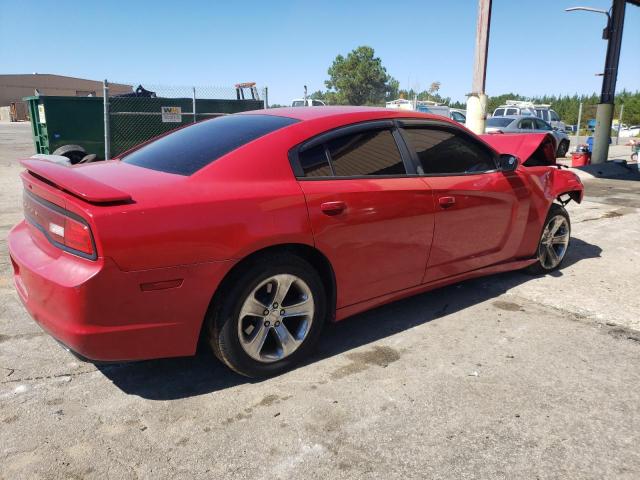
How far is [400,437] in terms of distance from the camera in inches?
97.4

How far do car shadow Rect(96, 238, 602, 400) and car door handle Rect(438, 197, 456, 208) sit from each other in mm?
878

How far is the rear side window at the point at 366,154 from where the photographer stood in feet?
10.5

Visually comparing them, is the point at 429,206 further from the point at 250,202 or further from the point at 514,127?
the point at 514,127

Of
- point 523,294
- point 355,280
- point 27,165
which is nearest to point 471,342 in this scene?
point 355,280

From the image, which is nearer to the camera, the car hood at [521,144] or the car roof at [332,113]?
the car roof at [332,113]

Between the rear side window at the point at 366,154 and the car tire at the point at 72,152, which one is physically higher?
the rear side window at the point at 366,154

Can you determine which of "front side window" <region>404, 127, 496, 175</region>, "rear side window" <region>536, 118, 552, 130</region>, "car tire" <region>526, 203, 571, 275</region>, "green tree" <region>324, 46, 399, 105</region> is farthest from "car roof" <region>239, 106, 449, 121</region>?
"green tree" <region>324, 46, 399, 105</region>

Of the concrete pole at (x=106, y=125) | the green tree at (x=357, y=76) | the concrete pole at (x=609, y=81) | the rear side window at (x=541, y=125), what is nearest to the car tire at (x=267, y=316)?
the concrete pole at (x=106, y=125)

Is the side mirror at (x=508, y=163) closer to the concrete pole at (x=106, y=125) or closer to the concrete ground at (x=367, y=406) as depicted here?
the concrete ground at (x=367, y=406)

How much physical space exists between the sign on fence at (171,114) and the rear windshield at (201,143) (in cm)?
726

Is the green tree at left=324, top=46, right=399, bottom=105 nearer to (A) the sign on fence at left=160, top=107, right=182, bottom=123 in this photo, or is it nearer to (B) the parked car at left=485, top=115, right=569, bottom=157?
(B) the parked car at left=485, top=115, right=569, bottom=157

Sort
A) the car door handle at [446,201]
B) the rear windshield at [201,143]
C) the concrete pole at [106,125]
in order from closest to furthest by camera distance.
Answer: the rear windshield at [201,143], the car door handle at [446,201], the concrete pole at [106,125]

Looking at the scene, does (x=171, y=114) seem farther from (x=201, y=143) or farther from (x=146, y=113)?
(x=201, y=143)

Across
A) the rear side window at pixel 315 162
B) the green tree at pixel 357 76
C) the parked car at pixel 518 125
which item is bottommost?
the rear side window at pixel 315 162
